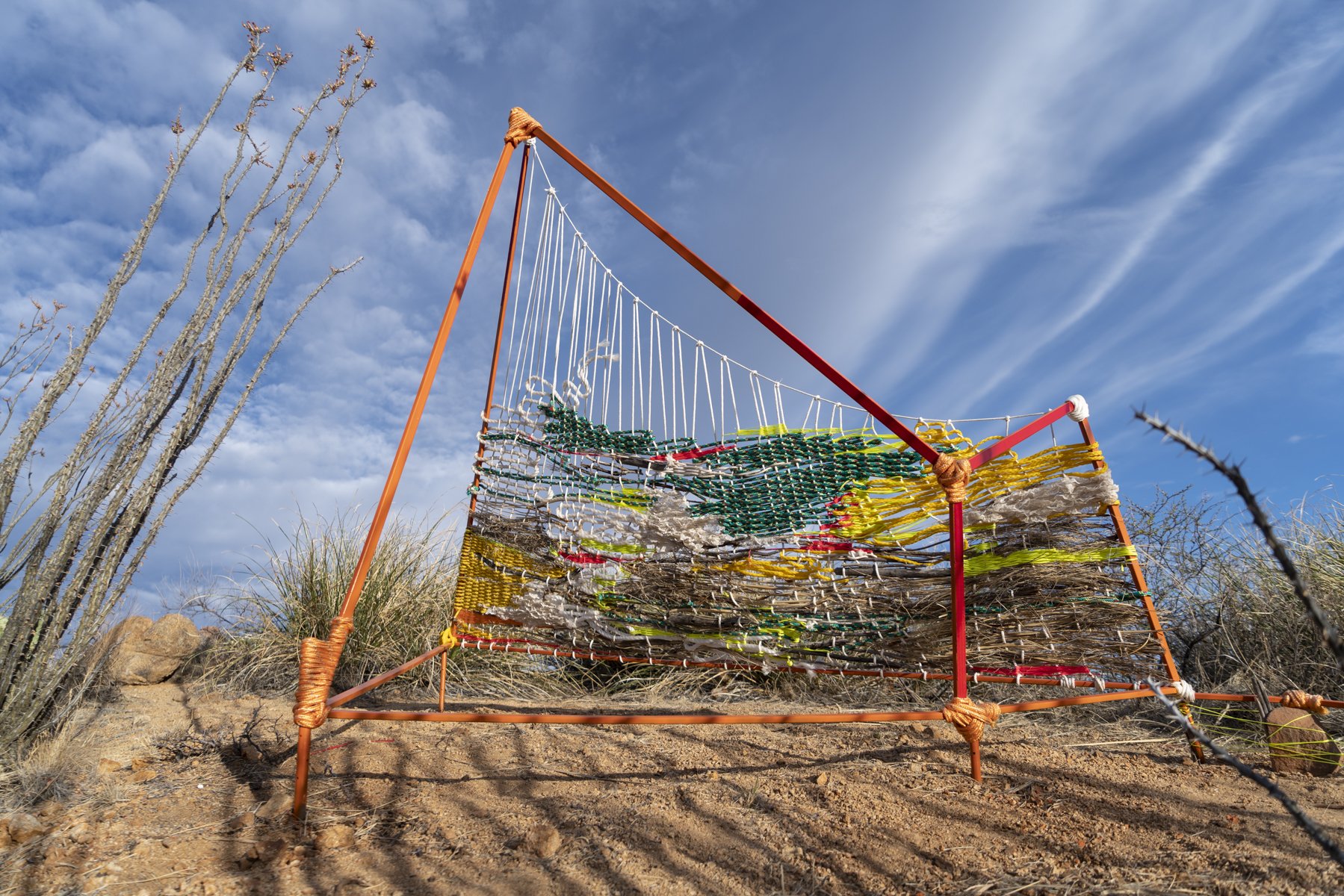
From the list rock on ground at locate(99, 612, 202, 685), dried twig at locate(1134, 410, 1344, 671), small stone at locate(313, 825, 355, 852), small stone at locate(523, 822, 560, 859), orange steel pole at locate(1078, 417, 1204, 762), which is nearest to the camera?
dried twig at locate(1134, 410, 1344, 671)

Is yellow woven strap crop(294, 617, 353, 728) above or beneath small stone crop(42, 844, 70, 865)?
above

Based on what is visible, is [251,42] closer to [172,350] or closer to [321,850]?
[172,350]

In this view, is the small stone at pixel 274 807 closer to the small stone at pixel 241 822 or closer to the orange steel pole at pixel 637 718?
the small stone at pixel 241 822

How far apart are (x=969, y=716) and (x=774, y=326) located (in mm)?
1261

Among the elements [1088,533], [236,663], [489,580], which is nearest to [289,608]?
[236,663]

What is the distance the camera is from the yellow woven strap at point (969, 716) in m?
2.13

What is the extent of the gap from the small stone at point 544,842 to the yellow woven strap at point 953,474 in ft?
4.63

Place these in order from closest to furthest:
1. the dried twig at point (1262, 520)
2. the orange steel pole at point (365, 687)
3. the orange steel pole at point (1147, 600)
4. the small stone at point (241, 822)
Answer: the dried twig at point (1262, 520) < the small stone at point (241, 822) < the orange steel pole at point (365, 687) < the orange steel pole at point (1147, 600)

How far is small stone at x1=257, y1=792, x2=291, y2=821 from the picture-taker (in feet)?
7.32

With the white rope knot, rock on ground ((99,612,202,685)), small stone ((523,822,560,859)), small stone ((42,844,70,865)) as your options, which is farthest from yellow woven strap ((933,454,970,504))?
rock on ground ((99,612,202,685))

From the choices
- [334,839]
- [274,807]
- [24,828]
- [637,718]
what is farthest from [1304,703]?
[24,828]

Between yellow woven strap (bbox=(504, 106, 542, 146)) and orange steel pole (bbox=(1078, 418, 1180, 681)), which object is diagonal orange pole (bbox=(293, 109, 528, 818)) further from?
orange steel pole (bbox=(1078, 418, 1180, 681))

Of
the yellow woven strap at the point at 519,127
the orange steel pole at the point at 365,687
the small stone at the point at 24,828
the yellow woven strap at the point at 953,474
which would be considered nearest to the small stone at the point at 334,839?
the orange steel pole at the point at 365,687

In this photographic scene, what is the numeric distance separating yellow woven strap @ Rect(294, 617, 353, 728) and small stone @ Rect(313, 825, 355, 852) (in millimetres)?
288
